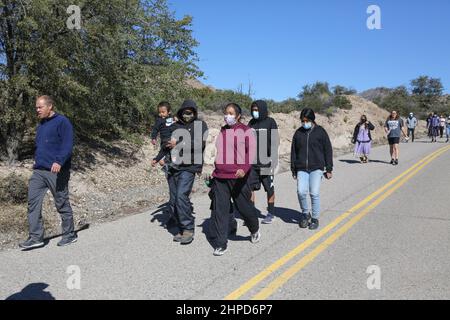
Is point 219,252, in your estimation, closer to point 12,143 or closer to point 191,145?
point 191,145

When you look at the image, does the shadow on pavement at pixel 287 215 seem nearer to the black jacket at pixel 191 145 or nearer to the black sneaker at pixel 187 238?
the black sneaker at pixel 187 238

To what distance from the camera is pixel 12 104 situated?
969 centimetres

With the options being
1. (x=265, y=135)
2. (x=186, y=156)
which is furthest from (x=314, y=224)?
(x=186, y=156)

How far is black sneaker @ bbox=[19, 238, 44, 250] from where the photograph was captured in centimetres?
602

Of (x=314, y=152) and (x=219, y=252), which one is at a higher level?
(x=314, y=152)

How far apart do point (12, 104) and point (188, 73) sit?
672cm

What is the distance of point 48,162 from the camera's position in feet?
20.5

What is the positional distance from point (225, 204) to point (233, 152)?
0.70m

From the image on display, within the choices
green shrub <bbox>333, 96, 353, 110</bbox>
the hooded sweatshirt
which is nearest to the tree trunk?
the hooded sweatshirt

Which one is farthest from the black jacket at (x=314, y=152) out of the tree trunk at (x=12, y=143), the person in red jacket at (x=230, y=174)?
the tree trunk at (x=12, y=143)

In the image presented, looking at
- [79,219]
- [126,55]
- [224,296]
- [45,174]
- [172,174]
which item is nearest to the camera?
[224,296]
